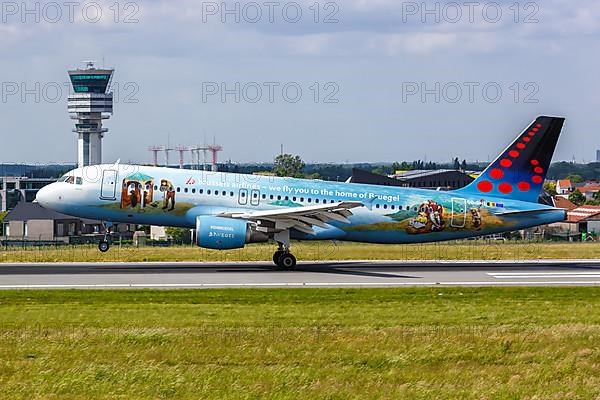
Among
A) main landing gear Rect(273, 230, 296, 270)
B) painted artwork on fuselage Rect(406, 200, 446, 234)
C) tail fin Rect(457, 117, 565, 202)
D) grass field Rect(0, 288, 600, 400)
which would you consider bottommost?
grass field Rect(0, 288, 600, 400)

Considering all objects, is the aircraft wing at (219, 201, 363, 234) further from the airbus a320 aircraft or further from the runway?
the runway

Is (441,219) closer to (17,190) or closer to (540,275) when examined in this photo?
(540,275)

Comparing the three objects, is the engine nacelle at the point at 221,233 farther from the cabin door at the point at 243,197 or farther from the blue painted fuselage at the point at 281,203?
the cabin door at the point at 243,197

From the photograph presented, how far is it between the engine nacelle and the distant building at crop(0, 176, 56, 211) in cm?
12958

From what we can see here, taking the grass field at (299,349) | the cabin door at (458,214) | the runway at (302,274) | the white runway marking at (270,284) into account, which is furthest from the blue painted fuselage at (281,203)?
the grass field at (299,349)

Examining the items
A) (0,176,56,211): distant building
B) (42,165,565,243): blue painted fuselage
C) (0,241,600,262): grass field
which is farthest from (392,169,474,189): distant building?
(42,165,565,243): blue painted fuselage

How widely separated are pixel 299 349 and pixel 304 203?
22.3 m

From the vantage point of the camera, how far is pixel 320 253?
4909cm

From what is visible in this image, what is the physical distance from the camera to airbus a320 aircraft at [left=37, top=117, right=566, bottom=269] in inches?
1603

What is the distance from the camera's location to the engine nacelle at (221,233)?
39.6 metres

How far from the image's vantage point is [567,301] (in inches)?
1161

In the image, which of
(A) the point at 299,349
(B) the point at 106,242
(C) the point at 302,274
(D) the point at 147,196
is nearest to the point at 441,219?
(C) the point at 302,274

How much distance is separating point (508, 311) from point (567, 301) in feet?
12.0

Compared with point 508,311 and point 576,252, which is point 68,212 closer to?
point 508,311
